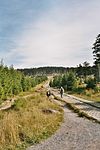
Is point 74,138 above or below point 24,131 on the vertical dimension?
below

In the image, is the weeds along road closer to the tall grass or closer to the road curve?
the road curve

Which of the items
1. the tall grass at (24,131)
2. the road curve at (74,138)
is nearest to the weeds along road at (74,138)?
the road curve at (74,138)

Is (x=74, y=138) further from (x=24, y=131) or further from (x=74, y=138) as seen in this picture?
(x=24, y=131)

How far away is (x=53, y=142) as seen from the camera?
13.2m

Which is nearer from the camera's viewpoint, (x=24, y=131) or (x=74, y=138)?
(x=74, y=138)

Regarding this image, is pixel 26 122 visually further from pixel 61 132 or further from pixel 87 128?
pixel 87 128

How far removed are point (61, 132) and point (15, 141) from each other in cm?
334

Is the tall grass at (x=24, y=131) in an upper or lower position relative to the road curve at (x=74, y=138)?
upper

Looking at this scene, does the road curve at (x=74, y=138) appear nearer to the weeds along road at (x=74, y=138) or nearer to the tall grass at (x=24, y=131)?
the weeds along road at (x=74, y=138)

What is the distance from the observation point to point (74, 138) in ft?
45.3

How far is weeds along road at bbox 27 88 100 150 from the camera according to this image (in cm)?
1212

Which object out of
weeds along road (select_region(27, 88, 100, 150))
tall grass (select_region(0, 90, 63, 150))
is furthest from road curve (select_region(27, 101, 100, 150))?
tall grass (select_region(0, 90, 63, 150))

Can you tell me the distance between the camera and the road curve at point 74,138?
12124 mm

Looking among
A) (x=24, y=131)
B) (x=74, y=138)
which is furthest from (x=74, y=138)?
(x=24, y=131)
